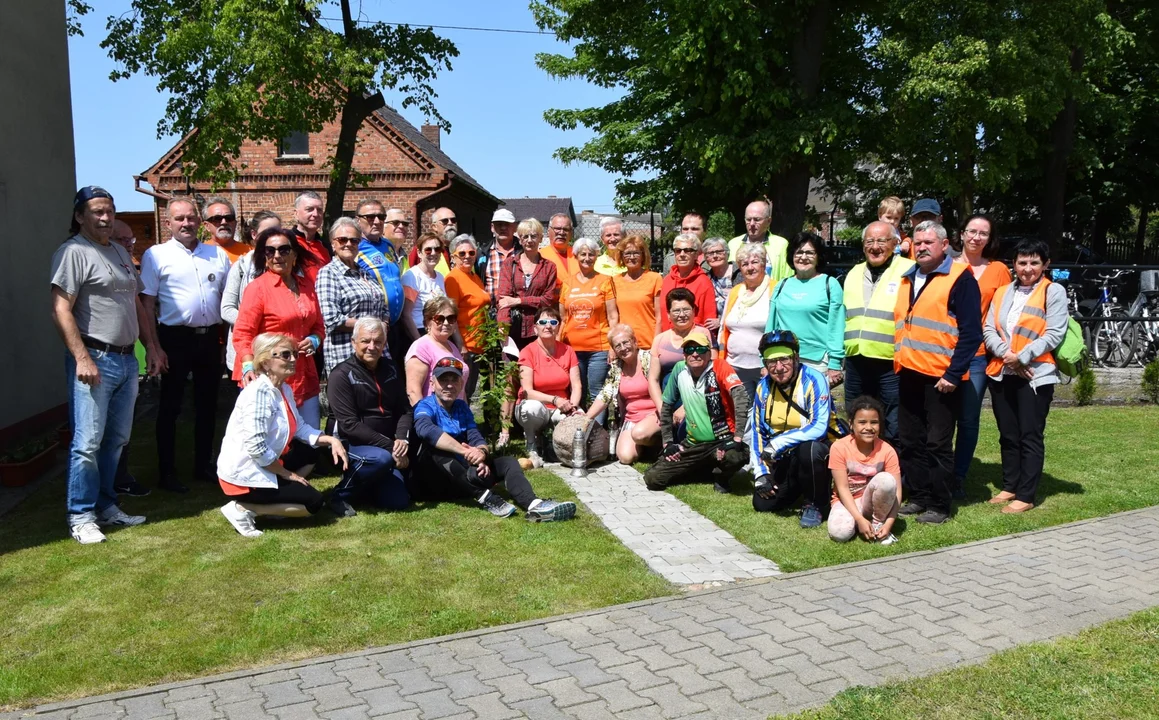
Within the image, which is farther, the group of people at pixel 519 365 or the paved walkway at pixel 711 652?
the group of people at pixel 519 365

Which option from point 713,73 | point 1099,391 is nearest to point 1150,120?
point 713,73

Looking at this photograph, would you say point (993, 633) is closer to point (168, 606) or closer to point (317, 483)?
point (168, 606)

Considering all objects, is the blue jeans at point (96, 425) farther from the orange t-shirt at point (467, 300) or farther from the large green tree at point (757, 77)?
the large green tree at point (757, 77)

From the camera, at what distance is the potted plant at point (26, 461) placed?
708cm

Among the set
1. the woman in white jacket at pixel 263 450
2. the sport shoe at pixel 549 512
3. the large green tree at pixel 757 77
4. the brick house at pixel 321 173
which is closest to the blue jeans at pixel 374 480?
the woman in white jacket at pixel 263 450

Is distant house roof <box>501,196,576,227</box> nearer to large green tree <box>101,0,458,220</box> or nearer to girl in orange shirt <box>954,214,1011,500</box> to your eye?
large green tree <box>101,0,458,220</box>

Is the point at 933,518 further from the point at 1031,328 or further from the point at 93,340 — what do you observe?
the point at 93,340

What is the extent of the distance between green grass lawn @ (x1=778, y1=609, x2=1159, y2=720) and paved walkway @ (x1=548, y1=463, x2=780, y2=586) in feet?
4.82

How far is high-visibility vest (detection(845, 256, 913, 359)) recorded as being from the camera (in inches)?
248

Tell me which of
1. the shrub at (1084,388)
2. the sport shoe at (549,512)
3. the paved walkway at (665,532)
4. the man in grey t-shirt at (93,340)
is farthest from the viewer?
the shrub at (1084,388)

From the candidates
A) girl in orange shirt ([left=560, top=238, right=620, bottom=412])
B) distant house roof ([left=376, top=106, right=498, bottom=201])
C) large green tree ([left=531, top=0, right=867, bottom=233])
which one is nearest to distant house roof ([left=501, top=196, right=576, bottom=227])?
distant house roof ([left=376, top=106, right=498, bottom=201])

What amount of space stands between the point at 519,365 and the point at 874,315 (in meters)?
2.94

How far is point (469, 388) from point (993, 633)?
4610mm

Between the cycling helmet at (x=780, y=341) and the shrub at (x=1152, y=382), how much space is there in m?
7.17
